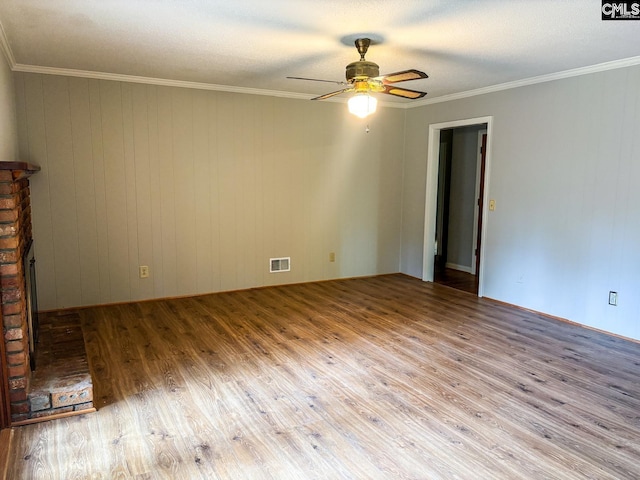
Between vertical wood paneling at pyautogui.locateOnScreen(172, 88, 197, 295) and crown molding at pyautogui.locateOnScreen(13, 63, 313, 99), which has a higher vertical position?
crown molding at pyautogui.locateOnScreen(13, 63, 313, 99)

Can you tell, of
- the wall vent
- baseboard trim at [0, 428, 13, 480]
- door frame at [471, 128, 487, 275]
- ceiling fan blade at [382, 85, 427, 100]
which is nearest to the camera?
baseboard trim at [0, 428, 13, 480]

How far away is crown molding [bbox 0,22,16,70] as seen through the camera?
3180 millimetres

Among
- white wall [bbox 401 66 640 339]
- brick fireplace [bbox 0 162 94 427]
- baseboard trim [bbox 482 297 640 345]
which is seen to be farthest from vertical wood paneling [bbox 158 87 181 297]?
baseboard trim [bbox 482 297 640 345]

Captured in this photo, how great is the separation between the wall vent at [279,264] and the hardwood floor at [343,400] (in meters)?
1.07

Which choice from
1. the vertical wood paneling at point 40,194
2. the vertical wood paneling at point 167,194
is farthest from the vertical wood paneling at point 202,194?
the vertical wood paneling at point 40,194

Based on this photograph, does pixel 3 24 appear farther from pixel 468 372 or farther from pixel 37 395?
pixel 468 372

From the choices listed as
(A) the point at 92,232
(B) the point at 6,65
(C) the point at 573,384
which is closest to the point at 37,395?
(A) the point at 92,232

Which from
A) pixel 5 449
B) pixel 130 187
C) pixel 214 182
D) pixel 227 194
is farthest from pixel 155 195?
pixel 5 449

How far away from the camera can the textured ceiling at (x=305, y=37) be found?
8.72 ft

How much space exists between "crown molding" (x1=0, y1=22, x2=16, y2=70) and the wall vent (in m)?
3.24

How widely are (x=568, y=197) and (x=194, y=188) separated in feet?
12.9

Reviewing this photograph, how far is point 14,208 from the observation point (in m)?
2.52

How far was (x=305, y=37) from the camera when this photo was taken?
10.5 ft

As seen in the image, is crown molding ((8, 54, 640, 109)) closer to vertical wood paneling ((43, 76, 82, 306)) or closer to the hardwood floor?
vertical wood paneling ((43, 76, 82, 306))
